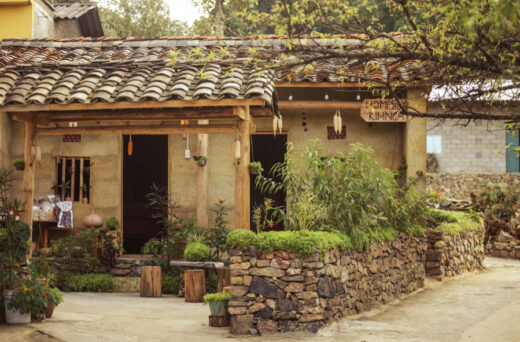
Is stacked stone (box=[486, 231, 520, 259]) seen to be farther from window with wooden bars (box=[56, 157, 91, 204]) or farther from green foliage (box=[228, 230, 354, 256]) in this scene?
window with wooden bars (box=[56, 157, 91, 204])

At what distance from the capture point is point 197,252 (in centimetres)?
1129

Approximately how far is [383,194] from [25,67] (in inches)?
238

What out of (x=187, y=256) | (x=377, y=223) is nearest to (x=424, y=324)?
(x=377, y=223)

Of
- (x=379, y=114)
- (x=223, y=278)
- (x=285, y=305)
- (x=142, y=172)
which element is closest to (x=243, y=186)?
(x=285, y=305)

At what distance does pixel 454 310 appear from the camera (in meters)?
10.2

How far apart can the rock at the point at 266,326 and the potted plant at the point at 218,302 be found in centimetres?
58

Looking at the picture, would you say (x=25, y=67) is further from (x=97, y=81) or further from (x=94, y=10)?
(x=94, y=10)

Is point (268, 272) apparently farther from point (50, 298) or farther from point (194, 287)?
point (194, 287)

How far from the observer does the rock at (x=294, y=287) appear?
26.4 feet

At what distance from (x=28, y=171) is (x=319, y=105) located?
5796 mm

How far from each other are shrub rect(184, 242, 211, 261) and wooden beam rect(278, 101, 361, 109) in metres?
3.22

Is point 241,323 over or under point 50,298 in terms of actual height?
under

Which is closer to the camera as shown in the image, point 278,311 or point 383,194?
point 278,311

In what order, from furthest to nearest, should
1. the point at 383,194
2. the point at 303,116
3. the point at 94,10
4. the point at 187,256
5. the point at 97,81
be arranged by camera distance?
the point at 94,10
the point at 303,116
the point at 187,256
the point at 383,194
the point at 97,81
